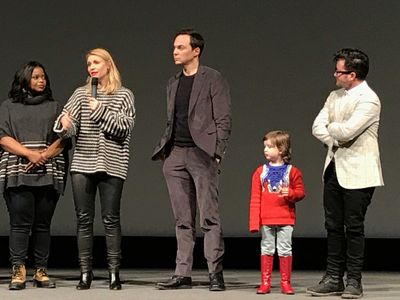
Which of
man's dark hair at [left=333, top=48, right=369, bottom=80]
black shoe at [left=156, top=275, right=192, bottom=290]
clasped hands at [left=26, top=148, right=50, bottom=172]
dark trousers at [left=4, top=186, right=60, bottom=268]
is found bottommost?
black shoe at [left=156, top=275, right=192, bottom=290]

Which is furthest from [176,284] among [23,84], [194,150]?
[23,84]

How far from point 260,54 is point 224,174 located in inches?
37.6

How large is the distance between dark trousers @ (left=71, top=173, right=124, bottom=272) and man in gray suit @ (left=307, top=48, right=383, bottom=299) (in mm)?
1043

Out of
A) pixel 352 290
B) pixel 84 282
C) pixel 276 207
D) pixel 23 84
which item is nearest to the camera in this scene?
pixel 352 290

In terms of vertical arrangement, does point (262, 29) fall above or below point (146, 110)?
above

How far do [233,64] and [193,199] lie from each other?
232 centimetres

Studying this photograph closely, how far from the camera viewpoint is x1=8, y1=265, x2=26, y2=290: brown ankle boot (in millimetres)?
4859

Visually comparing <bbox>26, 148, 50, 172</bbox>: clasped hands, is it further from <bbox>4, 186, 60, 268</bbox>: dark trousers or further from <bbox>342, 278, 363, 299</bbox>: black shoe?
<bbox>342, 278, 363, 299</bbox>: black shoe

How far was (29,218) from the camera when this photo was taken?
4.95 metres

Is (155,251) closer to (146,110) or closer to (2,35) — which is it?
(146,110)

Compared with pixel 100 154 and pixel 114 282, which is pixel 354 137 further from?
pixel 114 282

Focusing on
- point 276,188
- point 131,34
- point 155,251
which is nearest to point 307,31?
point 131,34

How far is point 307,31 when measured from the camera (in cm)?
699

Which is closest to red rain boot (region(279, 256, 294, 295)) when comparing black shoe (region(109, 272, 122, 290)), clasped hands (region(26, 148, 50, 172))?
black shoe (region(109, 272, 122, 290))
